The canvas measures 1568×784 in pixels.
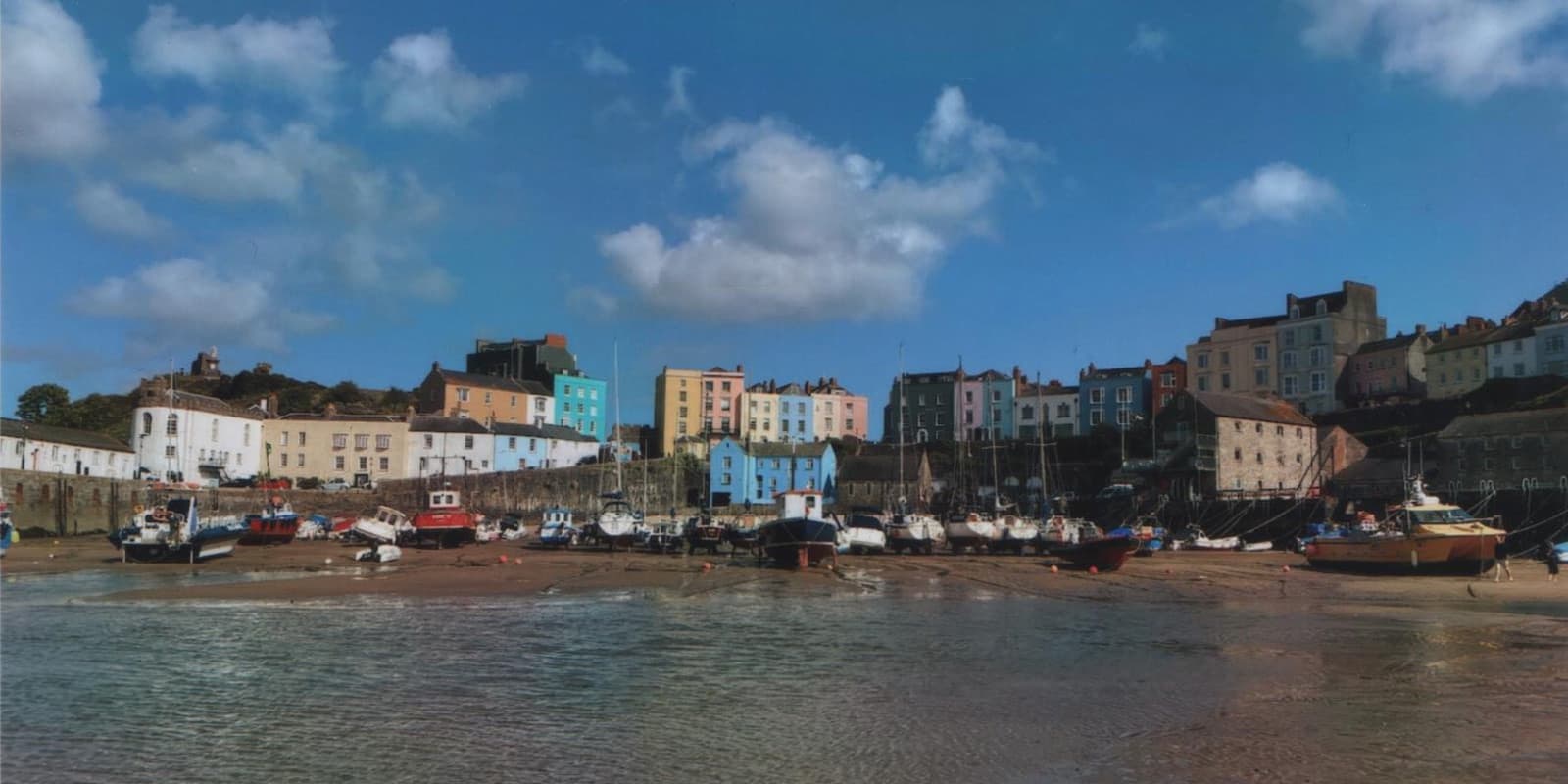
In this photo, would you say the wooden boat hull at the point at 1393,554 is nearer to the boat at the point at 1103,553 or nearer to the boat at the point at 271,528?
the boat at the point at 1103,553

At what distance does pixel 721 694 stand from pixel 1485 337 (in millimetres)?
84197

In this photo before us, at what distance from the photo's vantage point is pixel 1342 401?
3425 inches

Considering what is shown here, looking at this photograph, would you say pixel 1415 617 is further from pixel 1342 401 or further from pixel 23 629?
pixel 1342 401

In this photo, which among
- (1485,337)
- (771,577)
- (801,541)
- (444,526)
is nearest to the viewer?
(771,577)

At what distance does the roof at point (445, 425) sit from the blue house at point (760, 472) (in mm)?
18915

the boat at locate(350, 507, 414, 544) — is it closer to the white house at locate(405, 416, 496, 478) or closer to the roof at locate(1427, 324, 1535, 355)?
the white house at locate(405, 416, 496, 478)

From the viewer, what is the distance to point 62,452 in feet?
215

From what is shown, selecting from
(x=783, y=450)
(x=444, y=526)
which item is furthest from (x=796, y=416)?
(x=444, y=526)

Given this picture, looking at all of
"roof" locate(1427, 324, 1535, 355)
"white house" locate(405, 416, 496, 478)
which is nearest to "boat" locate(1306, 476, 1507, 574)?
Answer: "roof" locate(1427, 324, 1535, 355)

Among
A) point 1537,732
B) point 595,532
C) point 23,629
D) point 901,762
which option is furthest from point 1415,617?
point 595,532

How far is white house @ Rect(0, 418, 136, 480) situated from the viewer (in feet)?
200

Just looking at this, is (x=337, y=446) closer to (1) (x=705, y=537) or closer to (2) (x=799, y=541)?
(1) (x=705, y=537)

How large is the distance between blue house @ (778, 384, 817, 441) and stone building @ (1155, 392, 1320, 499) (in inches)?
1704

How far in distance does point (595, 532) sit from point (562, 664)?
120ft
